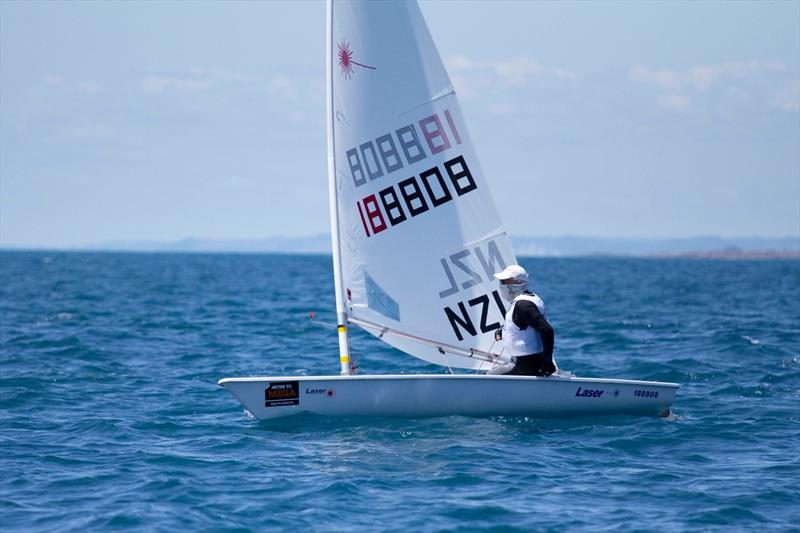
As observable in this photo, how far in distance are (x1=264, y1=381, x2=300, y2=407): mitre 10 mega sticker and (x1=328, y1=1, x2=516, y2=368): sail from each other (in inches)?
54.0

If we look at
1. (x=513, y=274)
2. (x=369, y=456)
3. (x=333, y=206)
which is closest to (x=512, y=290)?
(x=513, y=274)

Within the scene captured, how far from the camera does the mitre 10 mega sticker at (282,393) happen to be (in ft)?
41.5

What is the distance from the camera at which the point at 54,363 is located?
1956 cm

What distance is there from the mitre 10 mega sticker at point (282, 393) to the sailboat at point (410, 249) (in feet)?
0.05

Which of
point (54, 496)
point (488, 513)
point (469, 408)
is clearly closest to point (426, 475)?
point (488, 513)

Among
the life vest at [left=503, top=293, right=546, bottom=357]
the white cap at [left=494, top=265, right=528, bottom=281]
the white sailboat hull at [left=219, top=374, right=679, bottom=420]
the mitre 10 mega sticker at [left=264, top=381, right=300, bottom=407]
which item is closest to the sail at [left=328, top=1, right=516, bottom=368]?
the white cap at [left=494, top=265, right=528, bottom=281]

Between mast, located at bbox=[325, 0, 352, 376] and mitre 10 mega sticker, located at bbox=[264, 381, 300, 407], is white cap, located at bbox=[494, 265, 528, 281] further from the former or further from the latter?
mitre 10 mega sticker, located at bbox=[264, 381, 300, 407]

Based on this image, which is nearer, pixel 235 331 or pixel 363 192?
pixel 363 192

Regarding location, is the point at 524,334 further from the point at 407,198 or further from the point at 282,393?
the point at 282,393

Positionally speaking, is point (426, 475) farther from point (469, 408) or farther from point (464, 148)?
point (464, 148)

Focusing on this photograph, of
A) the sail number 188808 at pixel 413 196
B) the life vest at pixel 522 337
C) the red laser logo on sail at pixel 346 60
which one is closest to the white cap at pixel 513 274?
the life vest at pixel 522 337

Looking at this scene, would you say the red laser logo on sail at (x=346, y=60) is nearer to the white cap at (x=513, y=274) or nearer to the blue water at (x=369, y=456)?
the white cap at (x=513, y=274)

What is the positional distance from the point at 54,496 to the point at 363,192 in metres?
5.53

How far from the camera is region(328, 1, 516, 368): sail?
43.5 feet
